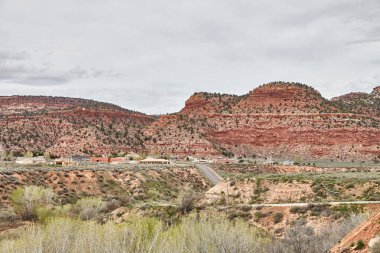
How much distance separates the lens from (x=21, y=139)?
12388 cm

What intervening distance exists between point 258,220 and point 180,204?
8277mm

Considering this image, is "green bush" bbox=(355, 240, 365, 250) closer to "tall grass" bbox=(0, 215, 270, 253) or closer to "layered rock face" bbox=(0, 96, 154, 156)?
"tall grass" bbox=(0, 215, 270, 253)

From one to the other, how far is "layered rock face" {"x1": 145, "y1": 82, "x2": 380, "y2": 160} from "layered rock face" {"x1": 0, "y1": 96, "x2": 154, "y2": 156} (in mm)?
9203

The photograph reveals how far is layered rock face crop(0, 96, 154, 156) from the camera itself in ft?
388

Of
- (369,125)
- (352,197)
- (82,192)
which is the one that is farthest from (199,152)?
(352,197)

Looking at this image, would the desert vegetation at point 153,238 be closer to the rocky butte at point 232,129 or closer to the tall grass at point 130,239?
the tall grass at point 130,239

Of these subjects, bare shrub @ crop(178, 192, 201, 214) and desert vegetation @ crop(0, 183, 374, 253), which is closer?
desert vegetation @ crop(0, 183, 374, 253)

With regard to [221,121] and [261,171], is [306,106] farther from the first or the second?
[261,171]

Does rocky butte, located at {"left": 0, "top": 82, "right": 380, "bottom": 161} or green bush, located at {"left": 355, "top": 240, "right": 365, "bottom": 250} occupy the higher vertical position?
rocky butte, located at {"left": 0, "top": 82, "right": 380, "bottom": 161}

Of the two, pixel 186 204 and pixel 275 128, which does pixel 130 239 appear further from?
pixel 275 128

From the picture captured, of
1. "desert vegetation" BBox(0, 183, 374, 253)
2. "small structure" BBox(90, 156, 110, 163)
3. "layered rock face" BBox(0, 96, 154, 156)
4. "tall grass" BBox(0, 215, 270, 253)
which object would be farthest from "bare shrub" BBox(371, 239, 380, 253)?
"layered rock face" BBox(0, 96, 154, 156)

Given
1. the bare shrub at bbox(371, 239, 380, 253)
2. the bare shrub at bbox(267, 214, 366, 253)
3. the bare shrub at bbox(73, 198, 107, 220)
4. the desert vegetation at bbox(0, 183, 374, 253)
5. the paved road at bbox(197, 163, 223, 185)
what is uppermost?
the bare shrub at bbox(371, 239, 380, 253)

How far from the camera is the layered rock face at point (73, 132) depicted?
388 feet

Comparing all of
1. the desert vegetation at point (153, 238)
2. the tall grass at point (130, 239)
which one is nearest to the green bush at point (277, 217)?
the desert vegetation at point (153, 238)
